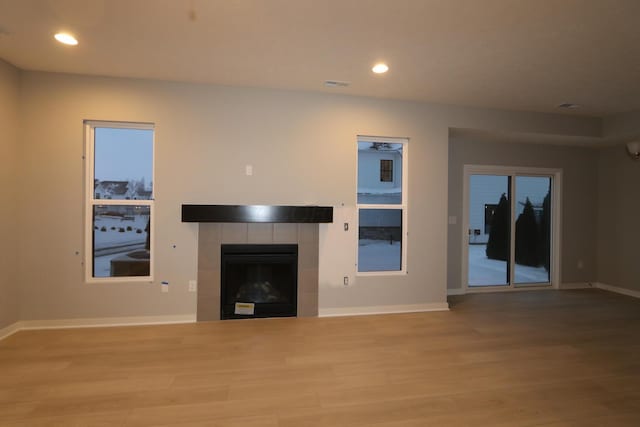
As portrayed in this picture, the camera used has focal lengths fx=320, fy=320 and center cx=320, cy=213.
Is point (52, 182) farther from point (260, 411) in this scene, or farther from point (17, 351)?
point (260, 411)

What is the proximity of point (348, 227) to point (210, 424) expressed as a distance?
8.23ft

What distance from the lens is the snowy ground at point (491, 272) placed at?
5.12 metres

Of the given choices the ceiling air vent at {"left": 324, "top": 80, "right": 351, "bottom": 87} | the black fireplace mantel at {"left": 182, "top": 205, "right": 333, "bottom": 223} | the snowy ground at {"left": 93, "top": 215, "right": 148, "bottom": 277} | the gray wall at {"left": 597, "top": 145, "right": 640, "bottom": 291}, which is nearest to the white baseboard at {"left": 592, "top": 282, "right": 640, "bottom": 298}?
the gray wall at {"left": 597, "top": 145, "right": 640, "bottom": 291}

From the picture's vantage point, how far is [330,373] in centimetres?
250

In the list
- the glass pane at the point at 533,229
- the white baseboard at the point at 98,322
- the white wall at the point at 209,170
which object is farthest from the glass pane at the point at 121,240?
the glass pane at the point at 533,229

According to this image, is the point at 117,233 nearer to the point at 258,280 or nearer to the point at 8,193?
the point at 8,193

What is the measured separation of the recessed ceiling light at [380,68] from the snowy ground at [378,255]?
6.40 feet

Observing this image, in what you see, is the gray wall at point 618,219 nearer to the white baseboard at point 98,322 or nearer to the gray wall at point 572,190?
the gray wall at point 572,190

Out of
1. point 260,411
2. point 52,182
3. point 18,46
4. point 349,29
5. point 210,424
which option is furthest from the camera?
point 52,182

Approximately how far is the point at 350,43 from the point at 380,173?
70.6 inches

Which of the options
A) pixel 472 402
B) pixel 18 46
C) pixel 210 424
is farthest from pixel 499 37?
pixel 18 46

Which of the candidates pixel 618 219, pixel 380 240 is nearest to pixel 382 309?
pixel 380 240

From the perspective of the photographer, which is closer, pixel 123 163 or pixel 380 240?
pixel 123 163

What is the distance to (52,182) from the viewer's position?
11.0ft
